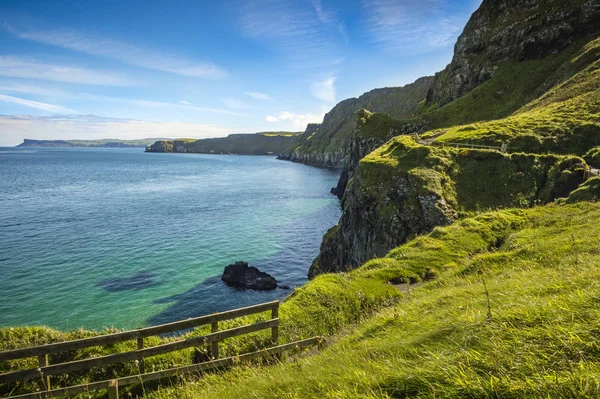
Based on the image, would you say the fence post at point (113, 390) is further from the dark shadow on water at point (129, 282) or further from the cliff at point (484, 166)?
the dark shadow on water at point (129, 282)

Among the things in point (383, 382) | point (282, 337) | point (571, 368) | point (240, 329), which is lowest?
point (282, 337)

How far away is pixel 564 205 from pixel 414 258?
41.0ft

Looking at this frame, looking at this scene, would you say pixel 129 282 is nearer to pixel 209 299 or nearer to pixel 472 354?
pixel 209 299

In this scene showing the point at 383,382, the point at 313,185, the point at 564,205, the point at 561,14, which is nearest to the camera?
the point at 383,382

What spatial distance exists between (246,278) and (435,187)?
2424 centimetres

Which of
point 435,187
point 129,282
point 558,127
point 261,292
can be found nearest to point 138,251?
point 129,282

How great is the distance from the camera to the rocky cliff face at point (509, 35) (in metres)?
69.2

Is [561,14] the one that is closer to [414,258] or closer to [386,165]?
[386,165]

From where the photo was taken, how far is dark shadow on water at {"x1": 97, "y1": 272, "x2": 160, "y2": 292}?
36.1m

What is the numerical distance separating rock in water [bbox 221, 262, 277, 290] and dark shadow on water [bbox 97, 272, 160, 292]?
8.49 m

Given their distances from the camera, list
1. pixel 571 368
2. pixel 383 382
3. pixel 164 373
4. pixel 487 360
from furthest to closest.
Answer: pixel 164 373, pixel 383 382, pixel 487 360, pixel 571 368

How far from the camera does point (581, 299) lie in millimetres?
5117

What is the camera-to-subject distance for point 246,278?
39.2 metres

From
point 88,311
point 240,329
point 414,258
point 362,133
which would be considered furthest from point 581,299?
point 362,133
